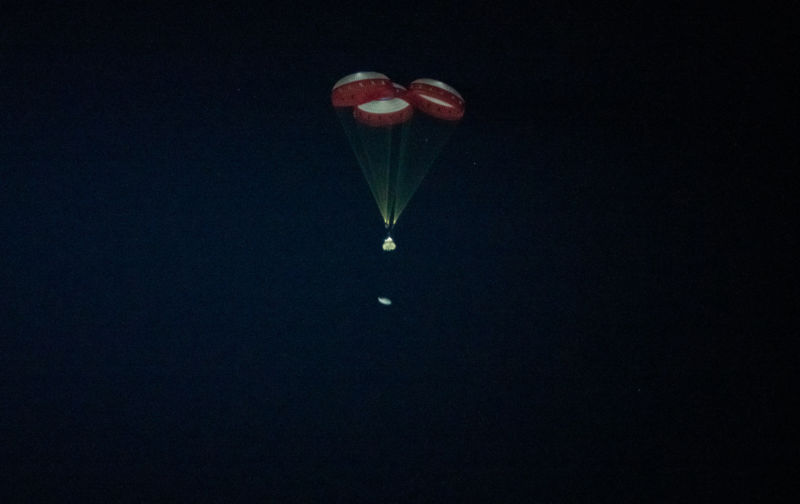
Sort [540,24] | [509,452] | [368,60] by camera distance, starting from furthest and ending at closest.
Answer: [509,452]
[368,60]
[540,24]

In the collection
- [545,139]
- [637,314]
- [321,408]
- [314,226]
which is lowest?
[321,408]

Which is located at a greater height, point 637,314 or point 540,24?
point 540,24

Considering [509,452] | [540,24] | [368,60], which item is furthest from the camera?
[509,452]

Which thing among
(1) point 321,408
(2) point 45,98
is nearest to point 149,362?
(1) point 321,408

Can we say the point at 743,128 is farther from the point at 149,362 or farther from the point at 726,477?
the point at 149,362

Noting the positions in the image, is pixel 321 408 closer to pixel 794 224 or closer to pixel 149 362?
pixel 149 362

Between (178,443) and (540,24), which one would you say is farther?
(178,443)

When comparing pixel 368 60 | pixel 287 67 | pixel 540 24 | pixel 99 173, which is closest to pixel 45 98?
pixel 99 173
